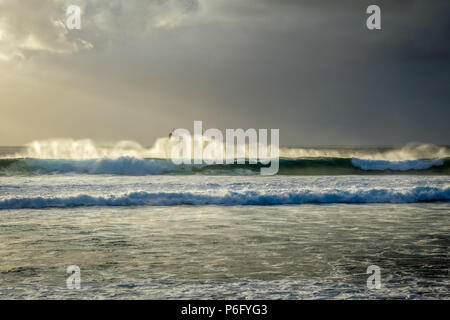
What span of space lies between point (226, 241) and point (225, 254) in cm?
102

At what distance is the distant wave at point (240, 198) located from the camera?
1381 centimetres

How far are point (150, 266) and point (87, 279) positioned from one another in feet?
3.25

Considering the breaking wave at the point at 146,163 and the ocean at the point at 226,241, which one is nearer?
the ocean at the point at 226,241

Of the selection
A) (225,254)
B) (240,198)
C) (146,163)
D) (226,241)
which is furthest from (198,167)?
(225,254)

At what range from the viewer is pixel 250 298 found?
499 centimetres

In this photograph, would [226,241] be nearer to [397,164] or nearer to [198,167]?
[198,167]

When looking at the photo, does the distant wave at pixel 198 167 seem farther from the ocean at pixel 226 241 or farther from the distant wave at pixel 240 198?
the distant wave at pixel 240 198

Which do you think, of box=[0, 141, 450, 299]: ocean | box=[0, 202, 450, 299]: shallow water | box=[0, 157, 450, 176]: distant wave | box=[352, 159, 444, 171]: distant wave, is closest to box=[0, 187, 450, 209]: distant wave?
box=[0, 141, 450, 299]: ocean

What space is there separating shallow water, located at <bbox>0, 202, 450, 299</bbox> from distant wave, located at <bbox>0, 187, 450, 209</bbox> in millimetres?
1692

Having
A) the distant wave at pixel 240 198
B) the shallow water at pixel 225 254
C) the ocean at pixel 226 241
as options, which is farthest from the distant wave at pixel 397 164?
the shallow water at pixel 225 254

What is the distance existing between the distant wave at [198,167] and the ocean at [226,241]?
7.45 metres

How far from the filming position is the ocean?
17.8 ft

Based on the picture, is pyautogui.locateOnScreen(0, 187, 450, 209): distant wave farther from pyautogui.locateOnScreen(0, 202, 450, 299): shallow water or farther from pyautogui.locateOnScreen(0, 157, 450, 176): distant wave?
pyautogui.locateOnScreen(0, 157, 450, 176): distant wave
